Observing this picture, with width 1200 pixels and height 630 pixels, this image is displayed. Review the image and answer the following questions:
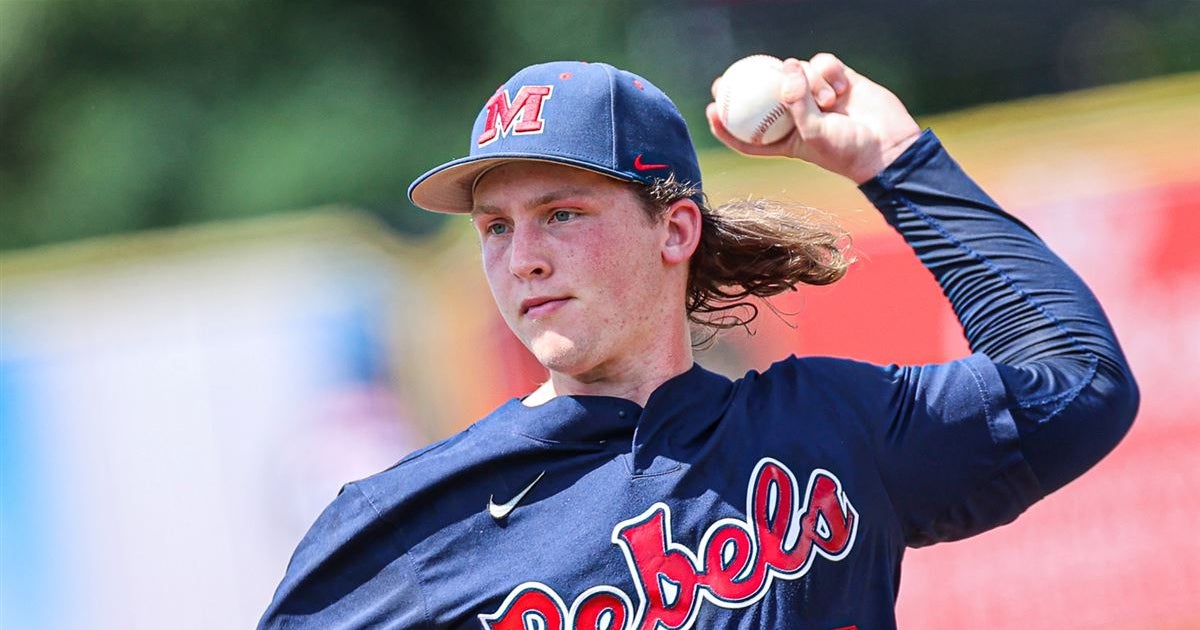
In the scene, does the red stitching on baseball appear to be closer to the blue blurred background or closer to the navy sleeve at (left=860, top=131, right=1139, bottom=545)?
the navy sleeve at (left=860, top=131, right=1139, bottom=545)

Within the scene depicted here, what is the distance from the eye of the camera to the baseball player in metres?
2.27

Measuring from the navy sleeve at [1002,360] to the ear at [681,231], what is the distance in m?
0.35

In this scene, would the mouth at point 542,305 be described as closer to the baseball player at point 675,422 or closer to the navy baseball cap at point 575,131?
the baseball player at point 675,422

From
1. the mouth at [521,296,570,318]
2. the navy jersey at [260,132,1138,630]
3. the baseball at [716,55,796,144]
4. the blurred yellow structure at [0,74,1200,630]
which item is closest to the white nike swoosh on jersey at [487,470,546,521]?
the navy jersey at [260,132,1138,630]

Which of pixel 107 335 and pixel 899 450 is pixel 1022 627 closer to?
pixel 899 450

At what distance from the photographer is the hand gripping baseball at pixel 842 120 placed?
265 centimetres

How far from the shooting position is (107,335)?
6453 millimetres

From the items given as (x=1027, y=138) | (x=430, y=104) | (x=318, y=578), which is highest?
(x=430, y=104)

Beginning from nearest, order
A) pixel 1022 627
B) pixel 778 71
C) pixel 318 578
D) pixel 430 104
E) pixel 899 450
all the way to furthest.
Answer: pixel 318 578 → pixel 899 450 → pixel 778 71 → pixel 1022 627 → pixel 430 104

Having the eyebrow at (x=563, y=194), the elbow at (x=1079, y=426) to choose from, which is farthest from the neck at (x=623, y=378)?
the elbow at (x=1079, y=426)

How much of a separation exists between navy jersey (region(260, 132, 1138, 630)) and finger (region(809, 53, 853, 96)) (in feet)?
0.58

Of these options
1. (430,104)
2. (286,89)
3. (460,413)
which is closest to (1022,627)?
(460,413)

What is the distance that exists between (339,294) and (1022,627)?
10.6 feet

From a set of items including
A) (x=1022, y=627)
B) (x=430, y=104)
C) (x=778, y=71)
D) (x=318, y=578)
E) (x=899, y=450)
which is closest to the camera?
(x=318, y=578)
